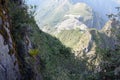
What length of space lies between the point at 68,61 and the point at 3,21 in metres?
23.1

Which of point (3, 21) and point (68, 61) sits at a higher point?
point (3, 21)

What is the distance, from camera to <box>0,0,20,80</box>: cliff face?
1827 cm

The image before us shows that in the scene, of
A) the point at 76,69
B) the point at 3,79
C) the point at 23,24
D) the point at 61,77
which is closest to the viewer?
the point at 3,79

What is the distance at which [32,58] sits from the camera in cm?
2289

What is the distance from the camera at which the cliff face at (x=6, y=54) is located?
18266mm

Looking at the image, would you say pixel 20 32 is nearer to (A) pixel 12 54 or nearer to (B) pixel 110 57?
(A) pixel 12 54

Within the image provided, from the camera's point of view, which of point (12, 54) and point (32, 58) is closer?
point (12, 54)

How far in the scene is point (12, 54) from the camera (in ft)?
64.8

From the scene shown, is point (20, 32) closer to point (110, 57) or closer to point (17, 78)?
point (17, 78)

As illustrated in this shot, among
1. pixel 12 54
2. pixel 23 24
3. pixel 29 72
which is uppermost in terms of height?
pixel 23 24

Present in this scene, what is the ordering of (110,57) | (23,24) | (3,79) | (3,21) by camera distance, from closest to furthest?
(3,79), (3,21), (110,57), (23,24)

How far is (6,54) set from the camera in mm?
18828

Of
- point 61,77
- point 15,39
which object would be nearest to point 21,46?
point 15,39

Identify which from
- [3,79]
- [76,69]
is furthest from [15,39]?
[76,69]
